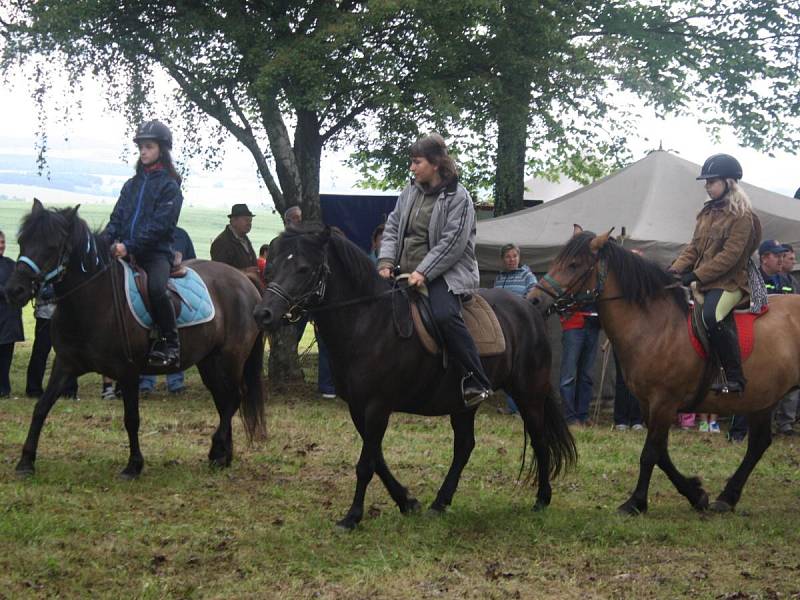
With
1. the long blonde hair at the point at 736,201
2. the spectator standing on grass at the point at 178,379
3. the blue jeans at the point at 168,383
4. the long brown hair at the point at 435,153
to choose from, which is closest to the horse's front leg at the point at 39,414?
the long brown hair at the point at 435,153

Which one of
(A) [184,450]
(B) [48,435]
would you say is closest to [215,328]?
(A) [184,450]

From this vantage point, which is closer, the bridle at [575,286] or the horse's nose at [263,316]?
the horse's nose at [263,316]

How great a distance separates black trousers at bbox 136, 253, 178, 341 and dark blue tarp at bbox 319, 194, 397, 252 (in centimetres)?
914

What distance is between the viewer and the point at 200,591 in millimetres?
5805

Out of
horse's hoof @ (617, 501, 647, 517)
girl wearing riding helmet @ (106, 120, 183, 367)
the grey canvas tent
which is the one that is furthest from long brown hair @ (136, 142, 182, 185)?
the grey canvas tent

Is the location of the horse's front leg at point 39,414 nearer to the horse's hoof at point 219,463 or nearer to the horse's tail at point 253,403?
the horse's hoof at point 219,463

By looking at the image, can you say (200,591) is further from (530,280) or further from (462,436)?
(530,280)

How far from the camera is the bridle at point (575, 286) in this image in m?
8.07

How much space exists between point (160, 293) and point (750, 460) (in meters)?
5.16

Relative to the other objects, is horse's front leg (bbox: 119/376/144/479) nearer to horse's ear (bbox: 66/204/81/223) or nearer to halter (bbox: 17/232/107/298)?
halter (bbox: 17/232/107/298)

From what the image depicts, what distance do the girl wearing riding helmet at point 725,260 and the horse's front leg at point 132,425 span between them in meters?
4.68

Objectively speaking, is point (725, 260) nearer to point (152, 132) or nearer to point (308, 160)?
point (152, 132)

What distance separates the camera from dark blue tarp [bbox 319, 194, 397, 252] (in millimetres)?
17984

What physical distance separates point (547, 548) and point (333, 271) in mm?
2380
